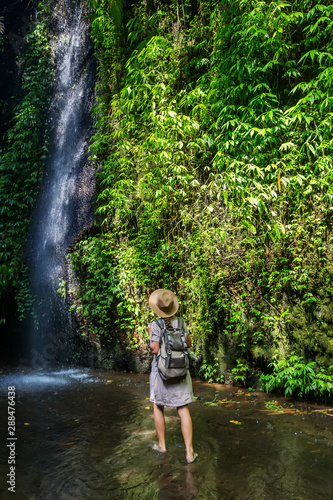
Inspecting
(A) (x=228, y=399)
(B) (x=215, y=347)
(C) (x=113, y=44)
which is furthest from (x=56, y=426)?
(C) (x=113, y=44)

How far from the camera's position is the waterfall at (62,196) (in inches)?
311

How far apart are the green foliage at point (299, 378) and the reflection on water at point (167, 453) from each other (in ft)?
1.00

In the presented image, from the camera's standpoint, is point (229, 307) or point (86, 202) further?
point (86, 202)

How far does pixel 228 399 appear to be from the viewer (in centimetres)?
464

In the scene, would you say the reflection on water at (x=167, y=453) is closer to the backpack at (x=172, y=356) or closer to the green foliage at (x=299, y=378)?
the green foliage at (x=299, y=378)

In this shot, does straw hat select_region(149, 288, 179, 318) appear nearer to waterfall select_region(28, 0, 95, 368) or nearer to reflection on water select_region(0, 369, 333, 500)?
reflection on water select_region(0, 369, 333, 500)

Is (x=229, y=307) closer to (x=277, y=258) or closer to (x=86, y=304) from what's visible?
(x=277, y=258)

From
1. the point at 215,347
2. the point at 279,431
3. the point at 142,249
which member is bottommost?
the point at 279,431

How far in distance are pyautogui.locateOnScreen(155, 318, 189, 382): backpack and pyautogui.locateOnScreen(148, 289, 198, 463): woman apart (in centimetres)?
7

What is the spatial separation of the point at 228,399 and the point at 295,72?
14.5 ft

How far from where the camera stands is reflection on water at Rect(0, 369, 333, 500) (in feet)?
8.32

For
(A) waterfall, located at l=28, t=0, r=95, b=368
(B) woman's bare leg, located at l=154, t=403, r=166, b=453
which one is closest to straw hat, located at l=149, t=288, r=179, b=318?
(B) woman's bare leg, located at l=154, t=403, r=166, b=453

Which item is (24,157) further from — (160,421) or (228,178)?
(160,421)

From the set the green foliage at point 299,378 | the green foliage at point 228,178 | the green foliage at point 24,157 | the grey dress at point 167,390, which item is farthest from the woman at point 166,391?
the green foliage at point 24,157
